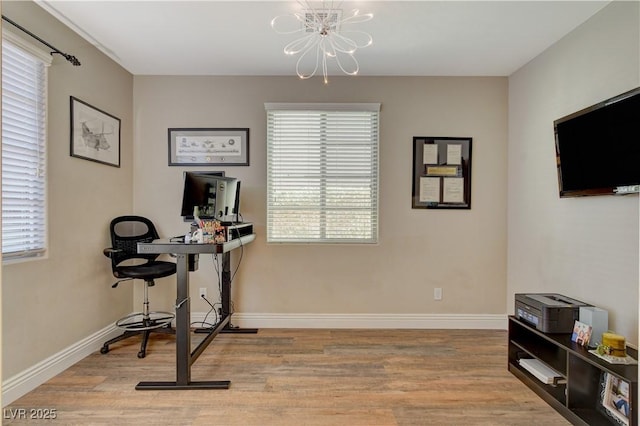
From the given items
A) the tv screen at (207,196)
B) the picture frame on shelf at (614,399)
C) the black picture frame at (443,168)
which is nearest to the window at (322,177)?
the black picture frame at (443,168)

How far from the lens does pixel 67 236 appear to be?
110 inches

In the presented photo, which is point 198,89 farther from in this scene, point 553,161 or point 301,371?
point 553,161

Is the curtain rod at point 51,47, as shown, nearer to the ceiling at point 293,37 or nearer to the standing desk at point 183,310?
the ceiling at point 293,37

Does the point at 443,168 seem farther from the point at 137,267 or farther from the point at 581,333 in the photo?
the point at 137,267

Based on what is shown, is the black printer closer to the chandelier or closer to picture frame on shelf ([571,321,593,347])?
picture frame on shelf ([571,321,593,347])

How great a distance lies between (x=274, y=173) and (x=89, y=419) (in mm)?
2398

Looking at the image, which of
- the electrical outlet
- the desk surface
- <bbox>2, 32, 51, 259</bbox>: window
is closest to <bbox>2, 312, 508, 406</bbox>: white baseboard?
the electrical outlet

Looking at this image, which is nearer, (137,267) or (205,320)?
(137,267)

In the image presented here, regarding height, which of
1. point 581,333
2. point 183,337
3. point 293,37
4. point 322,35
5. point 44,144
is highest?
point 293,37

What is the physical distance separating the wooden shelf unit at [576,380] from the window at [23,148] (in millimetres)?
3525

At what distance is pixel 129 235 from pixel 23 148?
4.10 feet

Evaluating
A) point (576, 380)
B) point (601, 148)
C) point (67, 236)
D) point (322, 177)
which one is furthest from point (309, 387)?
point (601, 148)

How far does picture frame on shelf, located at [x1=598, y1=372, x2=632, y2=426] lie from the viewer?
2.02 metres

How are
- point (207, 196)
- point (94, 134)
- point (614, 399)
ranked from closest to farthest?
1. point (614, 399)
2. point (207, 196)
3. point (94, 134)
